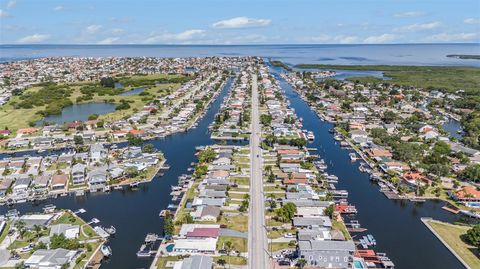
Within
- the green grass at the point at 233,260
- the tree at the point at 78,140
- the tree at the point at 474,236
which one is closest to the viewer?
the green grass at the point at 233,260

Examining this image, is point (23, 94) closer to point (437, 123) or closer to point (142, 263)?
point (142, 263)

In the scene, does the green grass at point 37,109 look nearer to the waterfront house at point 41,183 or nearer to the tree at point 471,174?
the waterfront house at point 41,183

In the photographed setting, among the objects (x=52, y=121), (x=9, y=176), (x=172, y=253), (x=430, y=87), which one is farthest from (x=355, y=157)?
(x=430, y=87)

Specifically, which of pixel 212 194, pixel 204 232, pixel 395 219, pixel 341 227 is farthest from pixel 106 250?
pixel 395 219

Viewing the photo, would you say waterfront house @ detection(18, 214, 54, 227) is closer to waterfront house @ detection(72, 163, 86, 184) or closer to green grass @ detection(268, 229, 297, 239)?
waterfront house @ detection(72, 163, 86, 184)

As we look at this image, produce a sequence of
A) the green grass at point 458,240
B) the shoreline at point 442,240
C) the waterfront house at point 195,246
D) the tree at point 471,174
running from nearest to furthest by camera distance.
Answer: the shoreline at point 442,240 < the green grass at point 458,240 < the waterfront house at point 195,246 < the tree at point 471,174

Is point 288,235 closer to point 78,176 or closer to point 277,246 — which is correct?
point 277,246

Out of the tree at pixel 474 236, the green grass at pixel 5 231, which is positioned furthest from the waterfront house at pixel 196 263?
the tree at pixel 474 236
